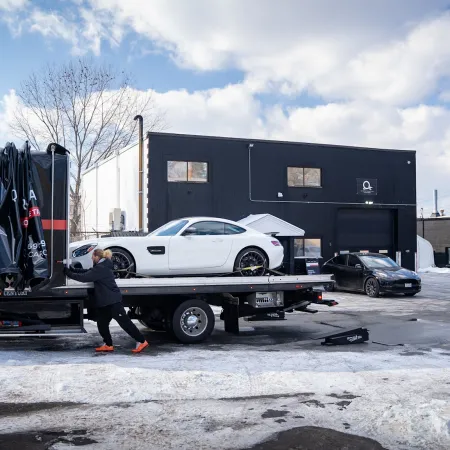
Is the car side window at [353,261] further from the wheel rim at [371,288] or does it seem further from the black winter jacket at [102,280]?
the black winter jacket at [102,280]

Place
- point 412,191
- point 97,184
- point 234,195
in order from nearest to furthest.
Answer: point 234,195, point 412,191, point 97,184

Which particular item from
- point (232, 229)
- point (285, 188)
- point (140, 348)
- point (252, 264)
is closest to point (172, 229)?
point (232, 229)

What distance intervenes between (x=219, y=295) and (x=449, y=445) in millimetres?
6171

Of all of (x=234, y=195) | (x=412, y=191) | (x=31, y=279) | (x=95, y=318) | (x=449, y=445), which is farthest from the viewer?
(x=412, y=191)

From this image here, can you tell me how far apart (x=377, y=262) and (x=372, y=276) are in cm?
106

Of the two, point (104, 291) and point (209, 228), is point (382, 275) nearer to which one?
point (209, 228)

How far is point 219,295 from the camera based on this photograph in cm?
1112

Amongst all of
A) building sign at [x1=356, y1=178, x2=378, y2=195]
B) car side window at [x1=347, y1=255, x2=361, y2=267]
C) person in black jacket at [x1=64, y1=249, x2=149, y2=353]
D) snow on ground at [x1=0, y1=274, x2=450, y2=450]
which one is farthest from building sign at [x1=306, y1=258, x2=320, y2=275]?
building sign at [x1=356, y1=178, x2=378, y2=195]

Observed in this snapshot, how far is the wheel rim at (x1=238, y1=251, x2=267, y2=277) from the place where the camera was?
36.7ft

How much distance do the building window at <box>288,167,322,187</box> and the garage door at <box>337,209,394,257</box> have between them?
6.29 ft

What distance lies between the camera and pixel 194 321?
10.7 metres

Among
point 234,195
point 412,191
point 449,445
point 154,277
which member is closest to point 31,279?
point 154,277

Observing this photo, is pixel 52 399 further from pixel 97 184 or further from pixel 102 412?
pixel 97 184

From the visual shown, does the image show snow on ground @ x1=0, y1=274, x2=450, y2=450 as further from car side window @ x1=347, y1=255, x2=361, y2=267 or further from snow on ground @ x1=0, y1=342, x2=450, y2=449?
car side window @ x1=347, y1=255, x2=361, y2=267
